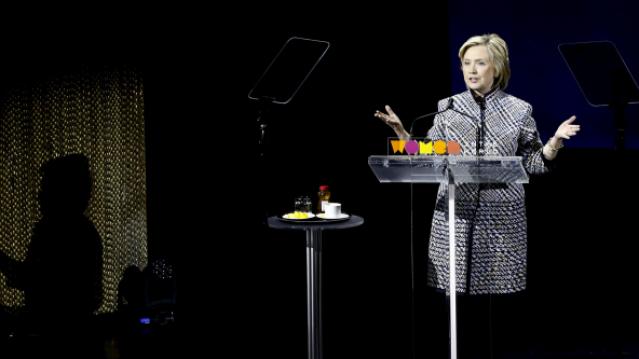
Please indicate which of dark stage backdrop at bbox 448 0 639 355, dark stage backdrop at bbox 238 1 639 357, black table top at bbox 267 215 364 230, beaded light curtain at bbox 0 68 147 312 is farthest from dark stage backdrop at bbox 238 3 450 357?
black table top at bbox 267 215 364 230

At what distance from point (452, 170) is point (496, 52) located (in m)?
0.81

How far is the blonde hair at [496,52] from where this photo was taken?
3287 millimetres

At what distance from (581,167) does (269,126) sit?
1.76 metres

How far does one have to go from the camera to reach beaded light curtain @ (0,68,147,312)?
4.05 meters

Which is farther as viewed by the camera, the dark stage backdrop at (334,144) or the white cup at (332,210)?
the dark stage backdrop at (334,144)

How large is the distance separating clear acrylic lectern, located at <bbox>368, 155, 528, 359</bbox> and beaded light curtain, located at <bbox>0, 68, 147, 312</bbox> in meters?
1.88

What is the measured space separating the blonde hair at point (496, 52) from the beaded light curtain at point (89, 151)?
6.15 ft

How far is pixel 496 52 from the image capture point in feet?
10.8

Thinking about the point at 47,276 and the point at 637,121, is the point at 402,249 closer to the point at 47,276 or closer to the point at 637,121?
the point at 637,121

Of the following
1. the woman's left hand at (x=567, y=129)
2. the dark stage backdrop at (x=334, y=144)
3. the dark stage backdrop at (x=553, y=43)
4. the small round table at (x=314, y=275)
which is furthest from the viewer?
the dark stage backdrop at (x=334, y=144)

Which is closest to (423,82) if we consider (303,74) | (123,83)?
(303,74)

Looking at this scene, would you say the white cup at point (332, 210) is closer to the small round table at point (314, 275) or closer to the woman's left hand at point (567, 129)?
the small round table at point (314, 275)

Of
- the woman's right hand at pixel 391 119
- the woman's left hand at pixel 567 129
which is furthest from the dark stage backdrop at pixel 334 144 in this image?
the woman's left hand at pixel 567 129

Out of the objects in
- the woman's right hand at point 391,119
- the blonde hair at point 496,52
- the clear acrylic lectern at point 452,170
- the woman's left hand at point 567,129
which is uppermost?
the blonde hair at point 496,52
